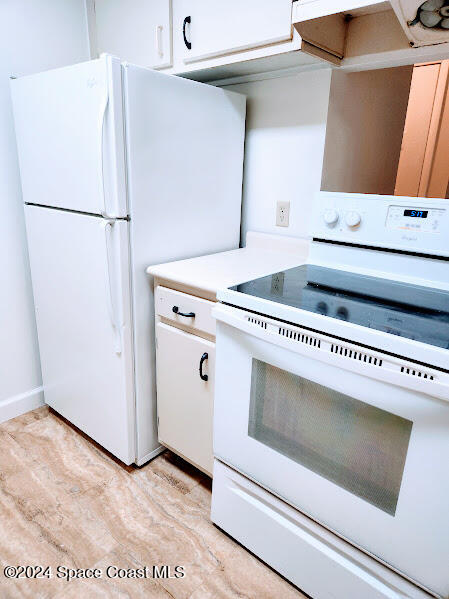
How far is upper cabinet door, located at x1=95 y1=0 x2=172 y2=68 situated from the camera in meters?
1.59

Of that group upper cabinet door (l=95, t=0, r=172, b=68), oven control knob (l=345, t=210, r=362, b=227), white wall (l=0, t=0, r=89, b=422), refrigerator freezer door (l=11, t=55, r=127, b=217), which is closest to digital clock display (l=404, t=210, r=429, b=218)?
oven control knob (l=345, t=210, r=362, b=227)

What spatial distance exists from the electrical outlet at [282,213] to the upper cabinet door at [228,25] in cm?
62

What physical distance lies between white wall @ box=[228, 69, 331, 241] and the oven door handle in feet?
2.48

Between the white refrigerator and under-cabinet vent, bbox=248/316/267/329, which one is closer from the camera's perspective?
under-cabinet vent, bbox=248/316/267/329

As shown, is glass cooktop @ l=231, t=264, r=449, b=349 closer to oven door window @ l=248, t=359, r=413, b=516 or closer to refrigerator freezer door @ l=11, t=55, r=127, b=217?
oven door window @ l=248, t=359, r=413, b=516

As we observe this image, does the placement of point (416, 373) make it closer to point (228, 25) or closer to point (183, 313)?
point (183, 313)

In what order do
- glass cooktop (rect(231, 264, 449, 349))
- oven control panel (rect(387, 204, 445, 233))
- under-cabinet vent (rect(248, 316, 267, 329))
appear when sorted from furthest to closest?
1. oven control panel (rect(387, 204, 445, 233))
2. under-cabinet vent (rect(248, 316, 267, 329))
3. glass cooktop (rect(231, 264, 449, 349))

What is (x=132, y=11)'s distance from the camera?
170 centimetres

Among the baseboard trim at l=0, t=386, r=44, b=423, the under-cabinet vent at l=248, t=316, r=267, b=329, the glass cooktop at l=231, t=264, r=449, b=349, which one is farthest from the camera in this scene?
the baseboard trim at l=0, t=386, r=44, b=423

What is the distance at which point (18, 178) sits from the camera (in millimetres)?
1877

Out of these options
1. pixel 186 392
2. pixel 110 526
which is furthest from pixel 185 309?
pixel 110 526

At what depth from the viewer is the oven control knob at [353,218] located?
4.46 ft

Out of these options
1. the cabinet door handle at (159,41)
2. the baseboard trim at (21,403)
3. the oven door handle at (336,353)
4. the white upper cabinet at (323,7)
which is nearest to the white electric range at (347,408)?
the oven door handle at (336,353)

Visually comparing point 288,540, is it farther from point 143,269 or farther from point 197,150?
point 197,150
